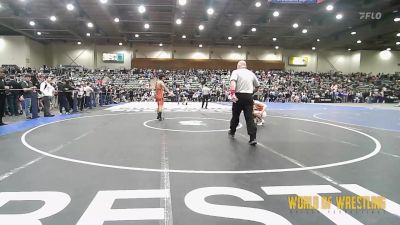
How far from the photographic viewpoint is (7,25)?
108 feet

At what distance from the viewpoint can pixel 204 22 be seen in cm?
3316

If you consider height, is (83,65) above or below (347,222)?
above

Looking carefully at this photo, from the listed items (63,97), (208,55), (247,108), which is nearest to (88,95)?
(63,97)

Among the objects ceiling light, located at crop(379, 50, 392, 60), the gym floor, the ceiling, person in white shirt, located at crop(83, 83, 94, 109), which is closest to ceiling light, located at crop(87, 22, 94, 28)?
the ceiling

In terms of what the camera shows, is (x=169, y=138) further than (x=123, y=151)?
Yes

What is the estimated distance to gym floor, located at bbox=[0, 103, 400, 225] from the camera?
3.02 meters

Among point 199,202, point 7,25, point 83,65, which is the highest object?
point 7,25

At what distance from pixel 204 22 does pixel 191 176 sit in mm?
30435

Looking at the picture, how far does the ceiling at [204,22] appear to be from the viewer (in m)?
25.6

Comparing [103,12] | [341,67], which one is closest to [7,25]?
[103,12]

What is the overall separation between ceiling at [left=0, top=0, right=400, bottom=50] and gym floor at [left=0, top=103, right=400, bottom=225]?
19863mm

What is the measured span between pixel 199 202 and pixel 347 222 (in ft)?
4.42

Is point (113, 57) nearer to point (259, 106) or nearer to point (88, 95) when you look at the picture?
point (88, 95)

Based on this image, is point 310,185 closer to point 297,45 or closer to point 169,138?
point 169,138
